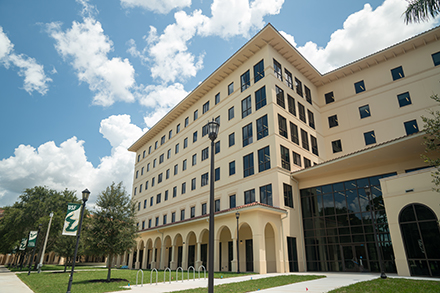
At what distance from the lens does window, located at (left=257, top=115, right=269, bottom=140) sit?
90.0 feet

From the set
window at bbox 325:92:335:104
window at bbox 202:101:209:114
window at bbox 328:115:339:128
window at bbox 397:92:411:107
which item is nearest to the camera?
window at bbox 397:92:411:107

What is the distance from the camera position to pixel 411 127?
2691 centimetres

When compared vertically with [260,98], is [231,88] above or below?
above

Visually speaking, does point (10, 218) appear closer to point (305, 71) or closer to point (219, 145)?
point (219, 145)

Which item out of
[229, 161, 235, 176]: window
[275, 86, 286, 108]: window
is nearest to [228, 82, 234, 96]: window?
[275, 86, 286, 108]: window

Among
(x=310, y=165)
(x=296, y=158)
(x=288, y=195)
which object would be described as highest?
(x=296, y=158)

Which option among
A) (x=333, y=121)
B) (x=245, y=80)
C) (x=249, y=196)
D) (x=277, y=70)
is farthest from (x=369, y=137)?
(x=245, y=80)

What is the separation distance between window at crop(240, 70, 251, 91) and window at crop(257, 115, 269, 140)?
5256mm

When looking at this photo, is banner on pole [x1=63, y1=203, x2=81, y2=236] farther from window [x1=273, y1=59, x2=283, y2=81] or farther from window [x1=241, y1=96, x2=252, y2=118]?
window [x1=273, y1=59, x2=283, y2=81]

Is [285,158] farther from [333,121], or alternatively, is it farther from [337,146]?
[333,121]

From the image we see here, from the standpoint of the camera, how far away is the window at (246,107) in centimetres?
3045

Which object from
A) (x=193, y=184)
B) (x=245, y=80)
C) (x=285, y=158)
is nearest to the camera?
(x=285, y=158)

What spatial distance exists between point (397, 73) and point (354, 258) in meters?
20.2

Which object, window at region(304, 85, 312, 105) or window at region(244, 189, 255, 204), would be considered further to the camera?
window at region(304, 85, 312, 105)
